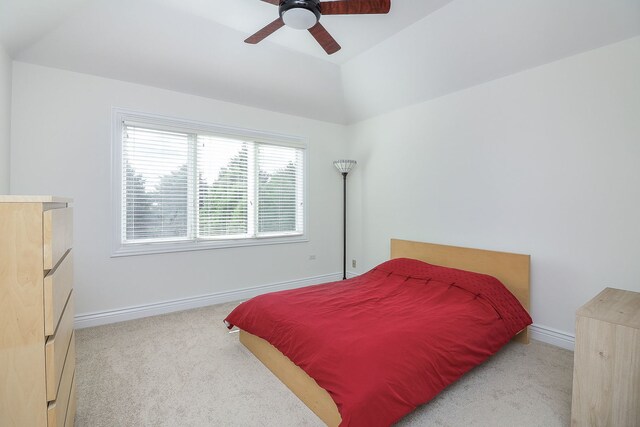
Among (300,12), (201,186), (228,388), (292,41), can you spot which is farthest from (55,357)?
(292,41)

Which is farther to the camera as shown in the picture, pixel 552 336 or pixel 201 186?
pixel 201 186

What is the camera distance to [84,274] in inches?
117

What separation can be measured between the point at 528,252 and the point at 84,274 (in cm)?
427

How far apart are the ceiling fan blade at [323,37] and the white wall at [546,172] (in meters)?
1.76

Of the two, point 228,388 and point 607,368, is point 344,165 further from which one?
point 607,368

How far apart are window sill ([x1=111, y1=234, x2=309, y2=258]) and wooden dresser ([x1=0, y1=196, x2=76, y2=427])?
2.27 metres

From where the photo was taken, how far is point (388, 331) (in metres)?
1.90

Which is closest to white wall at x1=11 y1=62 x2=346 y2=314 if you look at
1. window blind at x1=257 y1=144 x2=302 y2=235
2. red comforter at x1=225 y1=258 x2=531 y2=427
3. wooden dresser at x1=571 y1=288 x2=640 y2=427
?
window blind at x1=257 y1=144 x2=302 y2=235

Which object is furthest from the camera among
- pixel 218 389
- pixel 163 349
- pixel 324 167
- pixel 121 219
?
pixel 324 167

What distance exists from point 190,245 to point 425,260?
2764 mm

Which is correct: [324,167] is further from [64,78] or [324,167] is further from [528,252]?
[64,78]

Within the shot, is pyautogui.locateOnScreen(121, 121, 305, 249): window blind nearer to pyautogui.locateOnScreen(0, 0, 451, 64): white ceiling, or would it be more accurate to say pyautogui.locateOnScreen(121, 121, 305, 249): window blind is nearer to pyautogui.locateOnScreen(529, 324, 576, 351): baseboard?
pyautogui.locateOnScreen(0, 0, 451, 64): white ceiling

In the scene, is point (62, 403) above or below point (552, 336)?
above

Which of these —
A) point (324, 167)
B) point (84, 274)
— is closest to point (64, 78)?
point (84, 274)
